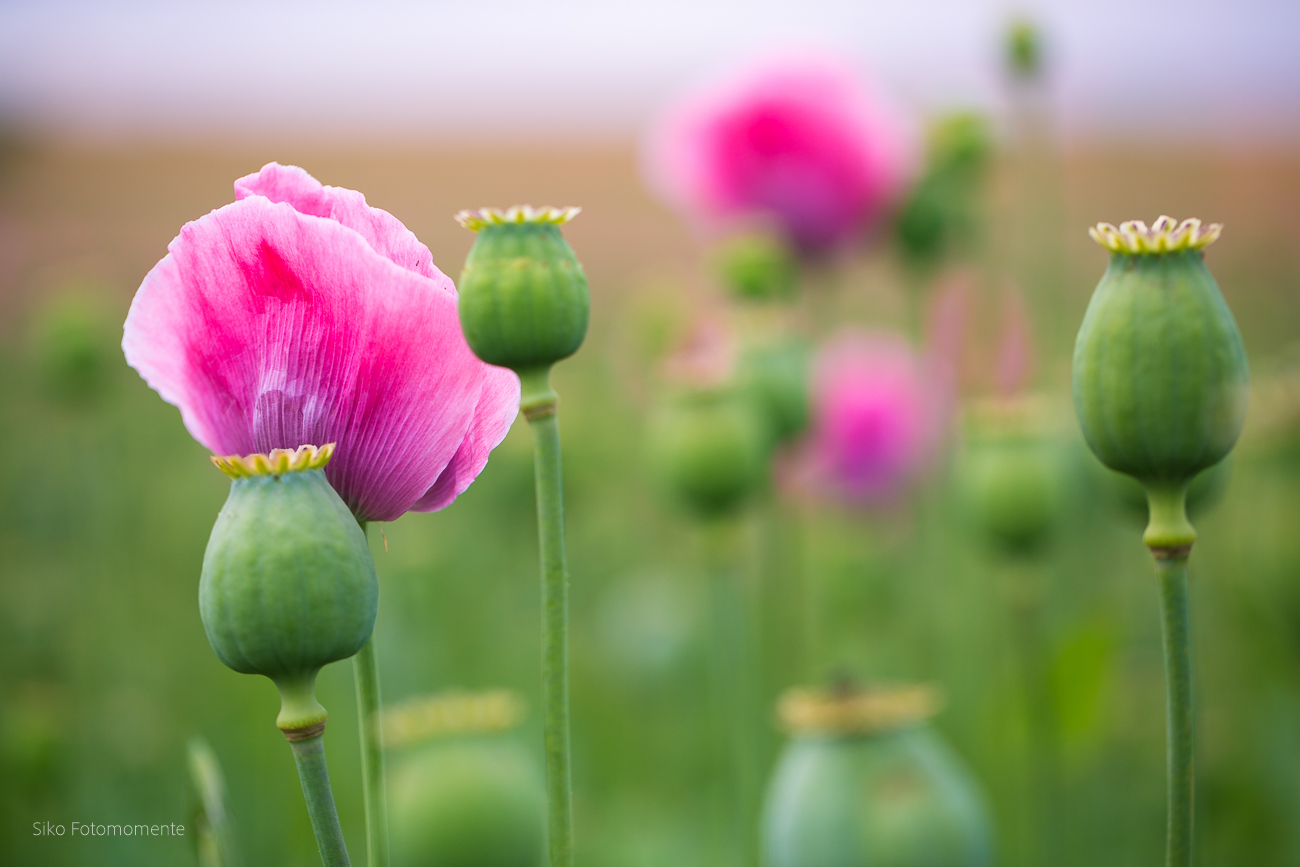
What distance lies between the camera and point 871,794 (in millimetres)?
614

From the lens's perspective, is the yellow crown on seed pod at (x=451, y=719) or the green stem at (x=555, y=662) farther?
the yellow crown on seed pod at (x=451, y=719)

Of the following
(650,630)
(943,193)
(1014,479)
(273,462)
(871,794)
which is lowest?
(650,630)

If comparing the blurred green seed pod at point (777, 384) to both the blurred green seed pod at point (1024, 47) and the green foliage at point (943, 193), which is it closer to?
the green foliage at point (943, 193)

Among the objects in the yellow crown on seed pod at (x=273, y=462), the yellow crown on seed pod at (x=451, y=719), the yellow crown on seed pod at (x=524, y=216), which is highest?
the yellow crown on seed pod at (x=524, y=216)

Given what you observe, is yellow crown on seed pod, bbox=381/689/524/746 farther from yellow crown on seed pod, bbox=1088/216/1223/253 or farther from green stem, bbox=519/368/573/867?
yellow crown on seed pod, bbox=1088/216/1223/253

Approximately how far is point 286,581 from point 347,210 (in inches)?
5.4

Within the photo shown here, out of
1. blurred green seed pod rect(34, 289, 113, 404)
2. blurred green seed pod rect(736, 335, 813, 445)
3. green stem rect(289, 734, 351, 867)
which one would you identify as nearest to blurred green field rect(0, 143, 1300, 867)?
blurred green seed pod rect(34, 289, 113, 404)

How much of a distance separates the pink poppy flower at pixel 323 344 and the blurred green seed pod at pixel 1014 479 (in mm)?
621

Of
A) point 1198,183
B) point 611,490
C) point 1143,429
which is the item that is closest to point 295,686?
point 1143,429

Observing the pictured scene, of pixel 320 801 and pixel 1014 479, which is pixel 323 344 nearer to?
pixel 320 801

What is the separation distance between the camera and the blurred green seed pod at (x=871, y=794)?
1.96 ft

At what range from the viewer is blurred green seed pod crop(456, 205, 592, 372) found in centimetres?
35

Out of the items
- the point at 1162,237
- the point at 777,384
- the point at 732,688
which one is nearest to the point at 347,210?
the point at 1162,237

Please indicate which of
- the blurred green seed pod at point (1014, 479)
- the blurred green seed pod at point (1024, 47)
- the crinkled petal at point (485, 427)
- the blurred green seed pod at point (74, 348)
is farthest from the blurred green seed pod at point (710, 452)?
the blurred green seed pod at point (74, 348)
